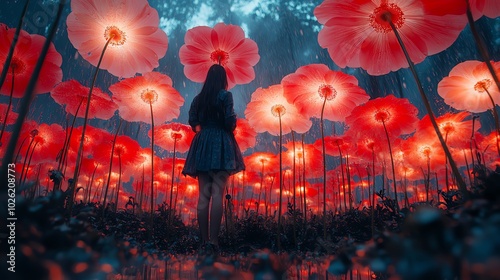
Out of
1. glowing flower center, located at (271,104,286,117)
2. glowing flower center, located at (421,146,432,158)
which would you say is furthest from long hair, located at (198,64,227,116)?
glowing flower center, located at (421,146,432,158)

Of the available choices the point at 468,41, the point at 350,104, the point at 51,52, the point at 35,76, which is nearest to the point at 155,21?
the point at 51,52

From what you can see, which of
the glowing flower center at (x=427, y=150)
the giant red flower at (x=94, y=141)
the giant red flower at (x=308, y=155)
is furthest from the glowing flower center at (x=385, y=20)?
the giant red flower at (x=94, y=141)

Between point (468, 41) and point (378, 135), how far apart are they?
45.0 feet

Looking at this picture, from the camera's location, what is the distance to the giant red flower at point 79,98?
11.4ft

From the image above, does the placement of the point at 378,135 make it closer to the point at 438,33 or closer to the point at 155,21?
the point at 438,33

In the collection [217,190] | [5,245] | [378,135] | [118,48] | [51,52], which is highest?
[118,48]

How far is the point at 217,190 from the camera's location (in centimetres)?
301

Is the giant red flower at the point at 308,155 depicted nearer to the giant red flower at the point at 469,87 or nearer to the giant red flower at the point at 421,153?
the giant red flower at the point at 421,153

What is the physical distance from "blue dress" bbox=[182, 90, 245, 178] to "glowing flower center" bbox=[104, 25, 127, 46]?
110 centimetres

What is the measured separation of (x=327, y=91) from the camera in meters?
3.34

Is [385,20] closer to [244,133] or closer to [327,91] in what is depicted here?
[327,91]

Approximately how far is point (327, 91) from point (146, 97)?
2.37m


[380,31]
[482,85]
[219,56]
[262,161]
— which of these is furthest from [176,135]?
[482,85]

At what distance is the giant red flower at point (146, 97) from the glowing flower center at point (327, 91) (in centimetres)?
186
